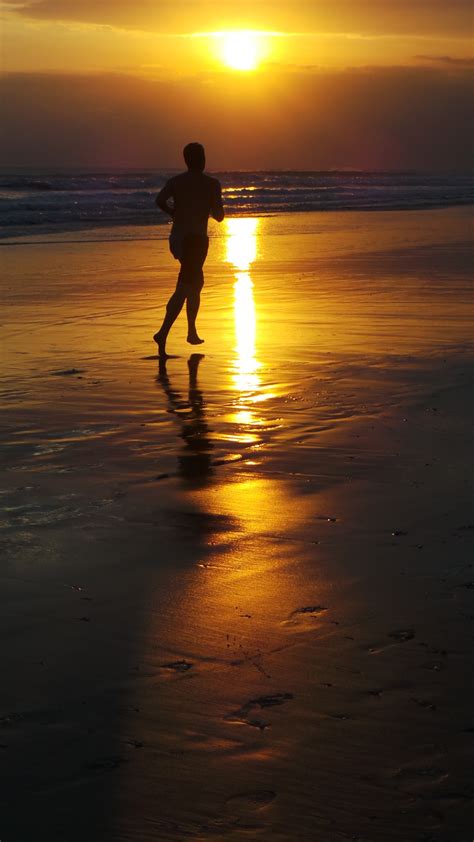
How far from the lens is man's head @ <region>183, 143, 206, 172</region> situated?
32.7ft

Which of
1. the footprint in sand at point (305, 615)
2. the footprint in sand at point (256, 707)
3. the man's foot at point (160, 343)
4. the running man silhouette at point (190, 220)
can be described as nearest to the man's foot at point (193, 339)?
the running man silhouette at point (190, 220)

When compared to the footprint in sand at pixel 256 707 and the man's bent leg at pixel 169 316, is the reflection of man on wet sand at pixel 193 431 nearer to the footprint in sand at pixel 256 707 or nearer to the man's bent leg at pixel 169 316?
the man's bent leg at pixel 169 316

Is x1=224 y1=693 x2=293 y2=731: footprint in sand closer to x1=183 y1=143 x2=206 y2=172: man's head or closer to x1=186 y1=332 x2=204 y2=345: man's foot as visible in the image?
x1=186 y1=332 x2=204 y2=345: man's foot

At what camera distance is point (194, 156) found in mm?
9969

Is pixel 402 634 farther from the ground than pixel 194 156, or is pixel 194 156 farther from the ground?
pixel 194 156

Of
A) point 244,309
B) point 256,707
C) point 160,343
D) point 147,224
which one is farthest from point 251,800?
point 147,224

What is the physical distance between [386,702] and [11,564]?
184 cm

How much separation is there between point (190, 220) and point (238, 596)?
21.4 feet

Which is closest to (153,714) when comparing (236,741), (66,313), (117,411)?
(236,741)

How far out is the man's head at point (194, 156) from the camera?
32.7 ft

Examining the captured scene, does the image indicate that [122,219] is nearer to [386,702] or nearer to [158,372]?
[158,372]

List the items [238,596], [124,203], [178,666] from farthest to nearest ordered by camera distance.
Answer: [124,203]
[238,596]
[178,666]

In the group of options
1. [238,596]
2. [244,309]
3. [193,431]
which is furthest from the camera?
[244,309]

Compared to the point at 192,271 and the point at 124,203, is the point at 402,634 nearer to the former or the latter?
the point at 192,271
